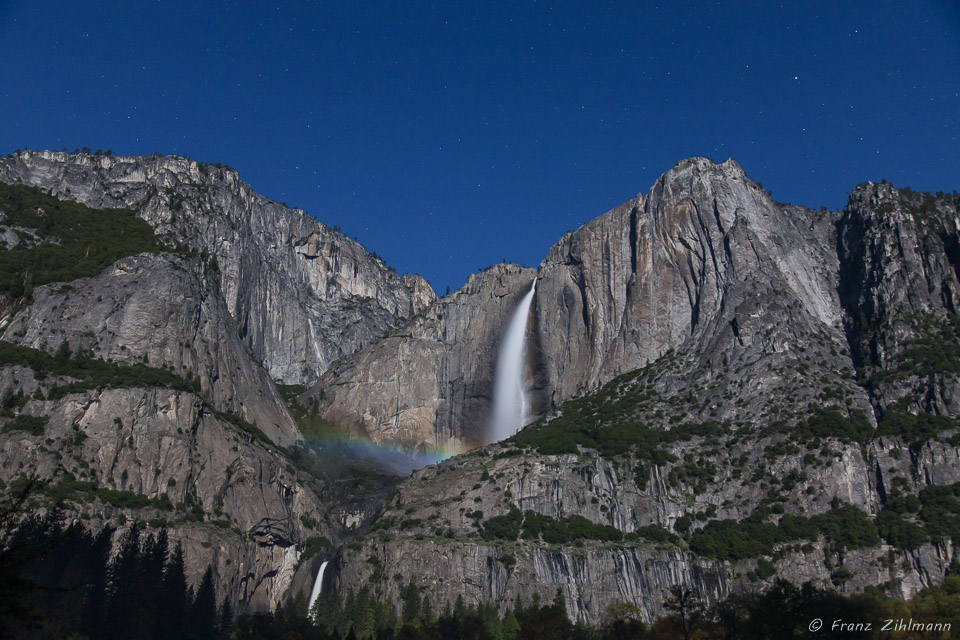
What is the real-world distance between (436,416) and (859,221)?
80687mm

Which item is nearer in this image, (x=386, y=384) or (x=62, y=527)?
(x=62, y=527)

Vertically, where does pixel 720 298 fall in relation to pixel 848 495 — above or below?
above

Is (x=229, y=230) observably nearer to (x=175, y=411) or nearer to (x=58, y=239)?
(x=58, y=239)

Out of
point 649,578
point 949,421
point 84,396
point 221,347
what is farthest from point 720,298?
point 84,396

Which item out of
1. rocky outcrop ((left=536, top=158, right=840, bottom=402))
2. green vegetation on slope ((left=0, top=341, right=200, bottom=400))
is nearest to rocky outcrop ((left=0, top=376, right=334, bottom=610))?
green vegetation on slope ((left=0, top=341, right=200, bottom=400))

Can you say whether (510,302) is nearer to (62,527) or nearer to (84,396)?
(84,396)

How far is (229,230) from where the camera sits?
175m

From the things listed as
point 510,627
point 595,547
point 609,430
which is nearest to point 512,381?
point 609,430

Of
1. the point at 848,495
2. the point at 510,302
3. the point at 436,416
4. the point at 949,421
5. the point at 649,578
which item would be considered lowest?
the point at 649,578

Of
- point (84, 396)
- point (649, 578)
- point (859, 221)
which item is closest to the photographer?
point (649, 578)

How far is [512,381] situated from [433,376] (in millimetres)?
16071

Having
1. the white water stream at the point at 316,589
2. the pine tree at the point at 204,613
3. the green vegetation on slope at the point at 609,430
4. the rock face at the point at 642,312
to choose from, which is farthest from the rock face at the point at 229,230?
the pine tree at the point at 204,613

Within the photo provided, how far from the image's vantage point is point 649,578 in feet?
332

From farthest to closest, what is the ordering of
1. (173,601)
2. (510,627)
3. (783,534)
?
(783,534) → (510,627) → (173,601)
